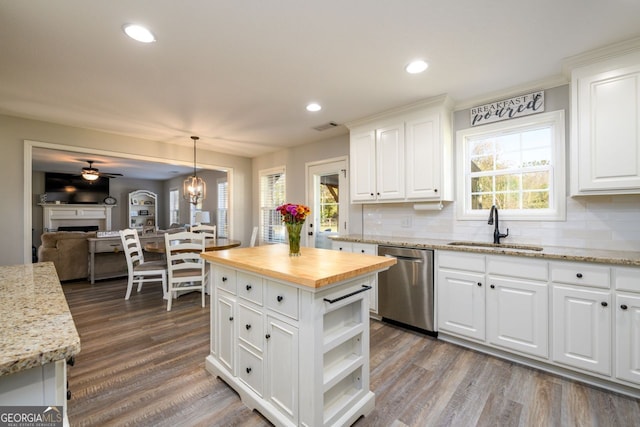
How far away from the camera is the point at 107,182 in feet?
29.9

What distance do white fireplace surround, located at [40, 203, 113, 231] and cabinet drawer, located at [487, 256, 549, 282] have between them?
10.7m

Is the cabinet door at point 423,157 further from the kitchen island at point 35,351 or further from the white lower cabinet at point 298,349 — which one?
the kitchen island at point 35,351

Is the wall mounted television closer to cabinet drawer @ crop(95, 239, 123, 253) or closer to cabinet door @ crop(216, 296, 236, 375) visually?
cabinet drawer @ crop(95, 239, 123, 253)

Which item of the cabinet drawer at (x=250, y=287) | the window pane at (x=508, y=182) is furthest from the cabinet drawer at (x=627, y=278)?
the cabinet drawer at (x=250, y=287)

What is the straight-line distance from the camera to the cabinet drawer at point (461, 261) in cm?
247

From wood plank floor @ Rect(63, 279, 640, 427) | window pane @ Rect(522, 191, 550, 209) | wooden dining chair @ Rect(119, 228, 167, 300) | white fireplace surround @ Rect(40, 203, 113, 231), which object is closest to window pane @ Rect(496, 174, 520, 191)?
window pane @ Rect(522, 191, 550, 209)

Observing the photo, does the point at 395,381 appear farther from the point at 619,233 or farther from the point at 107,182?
the point at 107,182

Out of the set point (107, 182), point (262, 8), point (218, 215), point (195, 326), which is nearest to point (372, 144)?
point (262, 8)

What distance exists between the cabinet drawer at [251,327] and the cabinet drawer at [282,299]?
0.15 meters

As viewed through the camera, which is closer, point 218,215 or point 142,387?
point 142,387

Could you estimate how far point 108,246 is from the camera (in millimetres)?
4902

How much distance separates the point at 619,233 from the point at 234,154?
5.50 m

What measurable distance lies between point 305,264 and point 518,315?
1847mm

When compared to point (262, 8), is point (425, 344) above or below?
below
